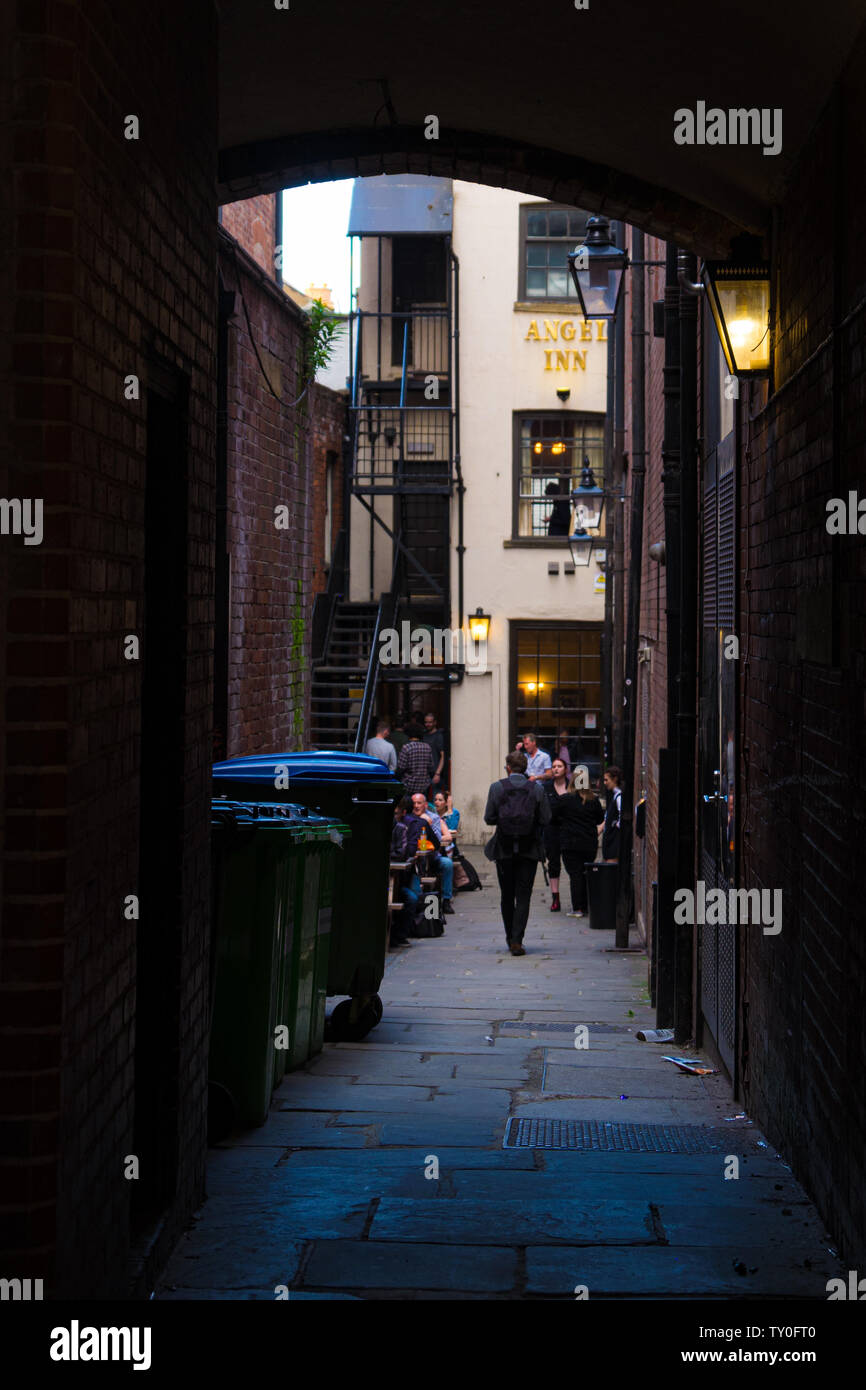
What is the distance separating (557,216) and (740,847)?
19079mm

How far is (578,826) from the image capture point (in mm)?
17000

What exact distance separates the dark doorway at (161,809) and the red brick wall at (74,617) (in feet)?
2.38

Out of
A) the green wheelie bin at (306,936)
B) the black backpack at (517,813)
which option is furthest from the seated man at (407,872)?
the green wheelie bin at (306,936)

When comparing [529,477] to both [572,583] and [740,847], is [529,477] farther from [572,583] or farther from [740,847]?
[740,847]

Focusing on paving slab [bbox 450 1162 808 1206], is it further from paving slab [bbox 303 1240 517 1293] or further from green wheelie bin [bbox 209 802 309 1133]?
green wheelie bin [bbox 209 802 309 1133]

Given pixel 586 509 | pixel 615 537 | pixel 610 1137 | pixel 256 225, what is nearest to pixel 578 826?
pixel 586 509

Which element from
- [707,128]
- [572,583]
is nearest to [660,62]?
[707,128]

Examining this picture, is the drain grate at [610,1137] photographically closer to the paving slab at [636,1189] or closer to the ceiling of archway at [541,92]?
the paving slab at [636,1189]

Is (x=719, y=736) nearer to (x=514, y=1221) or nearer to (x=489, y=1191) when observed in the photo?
(x=489, y=1191)

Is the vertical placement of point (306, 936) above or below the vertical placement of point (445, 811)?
above

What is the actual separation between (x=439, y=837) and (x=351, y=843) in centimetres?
763

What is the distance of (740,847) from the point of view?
8.03 meters

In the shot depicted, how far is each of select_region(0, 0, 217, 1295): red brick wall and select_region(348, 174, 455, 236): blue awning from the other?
1982cm

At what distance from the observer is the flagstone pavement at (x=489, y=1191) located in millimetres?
4957
